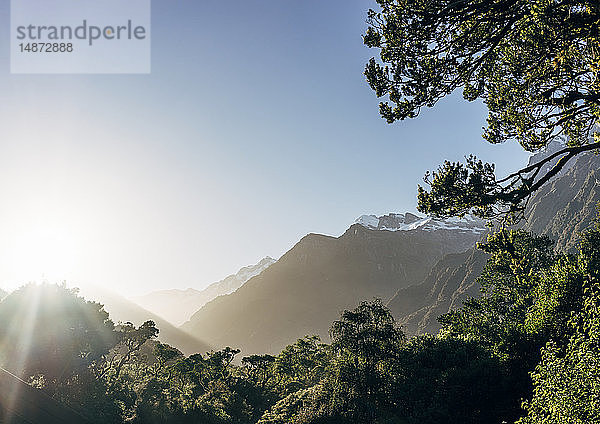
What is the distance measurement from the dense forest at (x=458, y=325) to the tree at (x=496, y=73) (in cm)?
4

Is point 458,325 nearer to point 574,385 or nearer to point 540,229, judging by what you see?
point 574,385

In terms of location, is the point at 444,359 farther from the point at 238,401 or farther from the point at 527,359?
the point at 238,401

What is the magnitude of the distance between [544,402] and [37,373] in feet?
155

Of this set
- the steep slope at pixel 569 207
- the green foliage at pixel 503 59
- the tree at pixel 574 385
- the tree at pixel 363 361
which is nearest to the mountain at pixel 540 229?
the steep slope at pixel 569 207

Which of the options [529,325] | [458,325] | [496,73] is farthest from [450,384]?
[496,73]

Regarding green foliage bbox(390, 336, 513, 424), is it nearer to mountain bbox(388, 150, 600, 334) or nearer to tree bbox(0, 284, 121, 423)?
tree bbox(0, 284, 121, 423)

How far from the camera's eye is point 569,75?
30.6ft

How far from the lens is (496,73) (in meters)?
10.6

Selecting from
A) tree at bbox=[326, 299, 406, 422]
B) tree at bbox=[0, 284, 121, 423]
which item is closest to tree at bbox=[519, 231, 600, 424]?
tree at bbox=[326, 299, 406, 422]

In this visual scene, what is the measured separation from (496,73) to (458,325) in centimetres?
2952

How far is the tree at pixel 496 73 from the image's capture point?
857 centimetres

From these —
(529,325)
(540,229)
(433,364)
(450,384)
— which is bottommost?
(450,384)

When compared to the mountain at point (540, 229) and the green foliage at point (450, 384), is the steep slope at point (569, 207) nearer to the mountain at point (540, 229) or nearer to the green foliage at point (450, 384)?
the mountain at point (540, 229)

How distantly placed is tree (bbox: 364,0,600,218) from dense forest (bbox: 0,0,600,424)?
0.13ft
